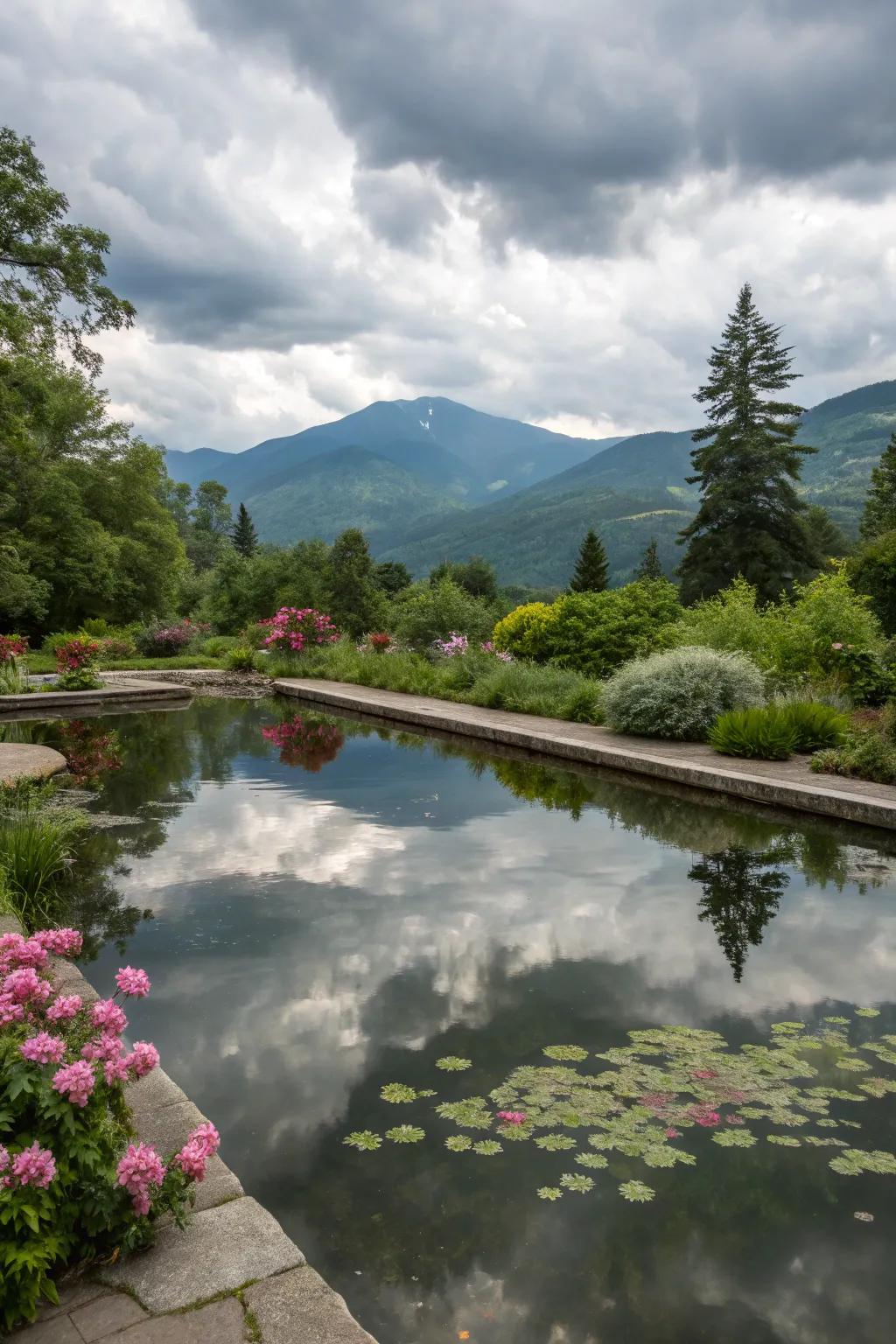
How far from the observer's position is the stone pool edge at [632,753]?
6.80 meters

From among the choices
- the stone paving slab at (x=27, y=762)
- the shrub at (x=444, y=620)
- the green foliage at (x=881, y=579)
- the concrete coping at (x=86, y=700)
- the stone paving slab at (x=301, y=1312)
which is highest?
the green foliage at (x=881, y=579)

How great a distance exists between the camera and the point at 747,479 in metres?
35.8

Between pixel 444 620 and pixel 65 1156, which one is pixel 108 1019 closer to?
pixel 65 1156

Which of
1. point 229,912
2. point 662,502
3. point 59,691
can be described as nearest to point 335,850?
point 229,912

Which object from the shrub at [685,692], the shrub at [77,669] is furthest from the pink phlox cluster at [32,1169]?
the shrub at [77,669]

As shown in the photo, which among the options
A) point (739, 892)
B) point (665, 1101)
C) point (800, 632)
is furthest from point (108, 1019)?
point (800, 632)

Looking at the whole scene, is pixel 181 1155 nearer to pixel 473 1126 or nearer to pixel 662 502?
pixel 473 1126

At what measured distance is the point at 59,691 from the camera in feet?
47.3

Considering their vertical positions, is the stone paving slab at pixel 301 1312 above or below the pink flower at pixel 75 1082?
below

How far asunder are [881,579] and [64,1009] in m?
20.3

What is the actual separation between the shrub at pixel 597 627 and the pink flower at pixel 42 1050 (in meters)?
11.4

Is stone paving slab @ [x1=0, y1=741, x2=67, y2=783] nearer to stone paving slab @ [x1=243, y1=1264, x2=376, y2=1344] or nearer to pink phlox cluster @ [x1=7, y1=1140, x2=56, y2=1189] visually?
pink phlox cluster @ [x1=7, y1=1140, x2=56, y2=1189]

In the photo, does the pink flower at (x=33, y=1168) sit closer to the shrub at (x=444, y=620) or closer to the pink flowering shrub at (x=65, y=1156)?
the pink flowering shrub at (x=65, y=1156)

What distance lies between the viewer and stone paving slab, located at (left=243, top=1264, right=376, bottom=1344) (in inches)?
69.6
